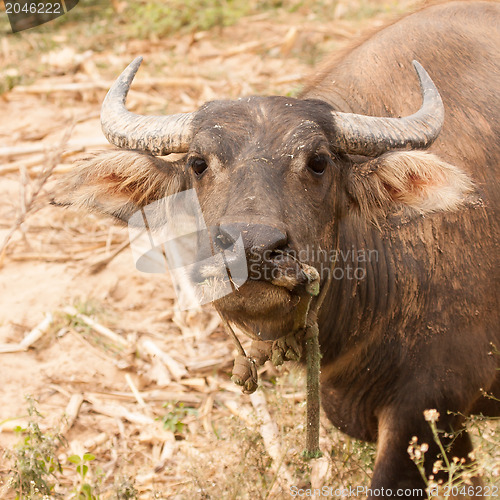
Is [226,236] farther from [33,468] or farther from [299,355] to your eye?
[33,468]

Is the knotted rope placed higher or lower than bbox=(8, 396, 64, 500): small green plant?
higher

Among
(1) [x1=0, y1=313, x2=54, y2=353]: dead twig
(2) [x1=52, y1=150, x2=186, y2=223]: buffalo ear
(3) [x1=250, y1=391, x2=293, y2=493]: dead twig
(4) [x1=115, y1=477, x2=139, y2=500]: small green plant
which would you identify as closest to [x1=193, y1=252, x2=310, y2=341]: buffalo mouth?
(2) [x1=52, y1=150, x2=186, y2=223]: buffalo ear

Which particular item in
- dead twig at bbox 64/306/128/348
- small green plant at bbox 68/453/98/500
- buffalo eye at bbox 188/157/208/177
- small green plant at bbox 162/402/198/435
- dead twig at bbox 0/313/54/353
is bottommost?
small green plant at bbox 162/402/198/435

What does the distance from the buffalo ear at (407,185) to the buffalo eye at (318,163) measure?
0.31 metres

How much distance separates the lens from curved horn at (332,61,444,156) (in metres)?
3.57

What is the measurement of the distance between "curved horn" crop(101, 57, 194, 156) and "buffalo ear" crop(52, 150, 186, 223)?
69 millimetres

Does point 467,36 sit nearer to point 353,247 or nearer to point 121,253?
point 353,247

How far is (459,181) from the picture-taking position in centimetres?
355

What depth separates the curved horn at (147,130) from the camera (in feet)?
12.0

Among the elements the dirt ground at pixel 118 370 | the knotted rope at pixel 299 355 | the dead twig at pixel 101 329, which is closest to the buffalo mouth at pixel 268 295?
the knotted rope at pixel 299 355

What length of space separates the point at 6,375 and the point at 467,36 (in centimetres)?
406

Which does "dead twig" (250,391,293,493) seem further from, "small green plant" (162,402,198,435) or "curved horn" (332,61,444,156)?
"curved horn" (332,61,444,156)

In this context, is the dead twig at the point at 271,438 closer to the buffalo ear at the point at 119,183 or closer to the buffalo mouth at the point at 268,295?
the buffalo mouth at the point at 268,295

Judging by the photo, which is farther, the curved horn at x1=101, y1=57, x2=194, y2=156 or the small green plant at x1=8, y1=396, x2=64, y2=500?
the small green plant at x1=8, y1=396, x2=64, y2=500
